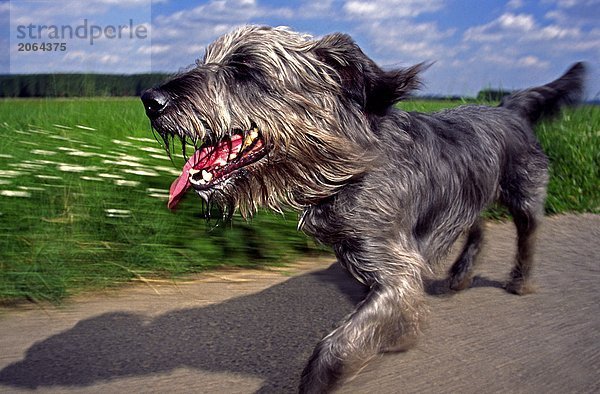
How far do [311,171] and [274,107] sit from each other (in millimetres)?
383

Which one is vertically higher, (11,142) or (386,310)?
(11,142)

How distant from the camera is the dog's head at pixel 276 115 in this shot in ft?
11.3

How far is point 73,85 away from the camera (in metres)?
12.7

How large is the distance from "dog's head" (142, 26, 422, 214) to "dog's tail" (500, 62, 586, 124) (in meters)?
2.12

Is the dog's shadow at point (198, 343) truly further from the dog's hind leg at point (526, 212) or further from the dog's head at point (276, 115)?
the dog's hind leg at point (526, 212)

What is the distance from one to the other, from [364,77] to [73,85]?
1007cm

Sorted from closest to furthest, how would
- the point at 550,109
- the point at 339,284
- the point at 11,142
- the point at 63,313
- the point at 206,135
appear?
the point at 206,135, the point at 63,313, the point at 339,284, the point at 550,109, the point at 11,142

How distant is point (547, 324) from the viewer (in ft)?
15.3

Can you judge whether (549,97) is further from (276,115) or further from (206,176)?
(206,176)

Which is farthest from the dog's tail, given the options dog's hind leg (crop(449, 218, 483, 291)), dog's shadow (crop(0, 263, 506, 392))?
dog's shadow (crop(0, 263, 506, 392))

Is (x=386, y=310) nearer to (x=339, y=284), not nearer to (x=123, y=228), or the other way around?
(x=339, y=284)

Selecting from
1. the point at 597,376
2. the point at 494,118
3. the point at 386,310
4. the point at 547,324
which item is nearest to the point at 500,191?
the point at 494,118

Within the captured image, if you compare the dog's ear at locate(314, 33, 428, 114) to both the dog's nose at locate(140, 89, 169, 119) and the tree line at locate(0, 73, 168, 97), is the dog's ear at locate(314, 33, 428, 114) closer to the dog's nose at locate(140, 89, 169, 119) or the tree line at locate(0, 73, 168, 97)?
the dog's nose at locate(140, 89, 169, 119)

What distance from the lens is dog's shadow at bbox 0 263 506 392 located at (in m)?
3.81
